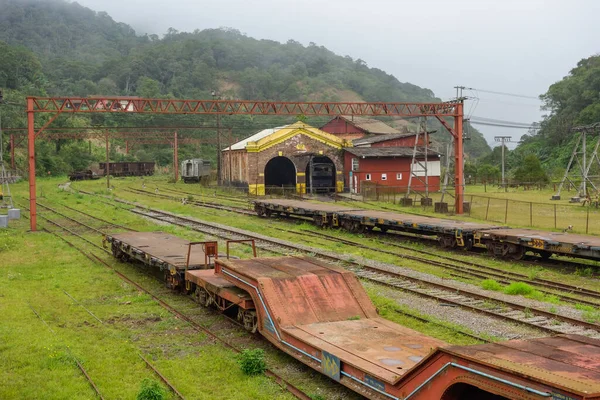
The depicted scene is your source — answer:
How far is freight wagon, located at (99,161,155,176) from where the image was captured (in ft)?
257

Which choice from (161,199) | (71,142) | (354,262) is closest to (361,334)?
(354,262)

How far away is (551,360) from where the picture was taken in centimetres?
633

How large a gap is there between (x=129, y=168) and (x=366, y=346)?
7633cm

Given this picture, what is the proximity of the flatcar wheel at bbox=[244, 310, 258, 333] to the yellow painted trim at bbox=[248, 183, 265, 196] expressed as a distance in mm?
37760

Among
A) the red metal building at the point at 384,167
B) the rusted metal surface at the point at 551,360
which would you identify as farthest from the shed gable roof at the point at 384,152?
the rusted metal surface at the point at 551,360

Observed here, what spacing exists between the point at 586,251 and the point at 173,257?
473 inches

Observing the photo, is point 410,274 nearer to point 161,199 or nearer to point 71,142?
point 161,199

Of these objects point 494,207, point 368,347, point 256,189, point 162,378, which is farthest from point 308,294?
point 256,189

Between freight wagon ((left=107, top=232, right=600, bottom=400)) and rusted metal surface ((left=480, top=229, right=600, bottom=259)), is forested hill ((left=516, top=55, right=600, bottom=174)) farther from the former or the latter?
freight wagon ((left=107, top=232, right=600, bottom=400))

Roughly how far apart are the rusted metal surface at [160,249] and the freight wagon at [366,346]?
0.35m

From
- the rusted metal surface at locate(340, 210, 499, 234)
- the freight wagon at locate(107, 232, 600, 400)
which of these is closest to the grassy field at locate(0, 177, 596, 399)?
the freight wagon at locate(107, 232, 600, 400)

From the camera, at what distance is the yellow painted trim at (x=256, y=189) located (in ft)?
162

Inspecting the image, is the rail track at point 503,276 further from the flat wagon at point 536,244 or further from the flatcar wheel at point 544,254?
the flat wagon at point 536,244

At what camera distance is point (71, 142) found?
88.6 metres
